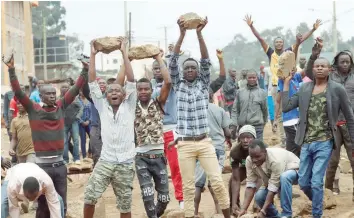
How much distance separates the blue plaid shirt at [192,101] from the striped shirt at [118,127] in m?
0.77

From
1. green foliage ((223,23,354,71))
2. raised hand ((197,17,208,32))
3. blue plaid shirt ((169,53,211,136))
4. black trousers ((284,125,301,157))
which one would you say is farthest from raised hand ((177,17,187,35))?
green foliage ((223,23,354,71))

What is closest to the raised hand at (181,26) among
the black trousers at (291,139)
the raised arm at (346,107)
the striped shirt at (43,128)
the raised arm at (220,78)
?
the raised arm at (220,78)

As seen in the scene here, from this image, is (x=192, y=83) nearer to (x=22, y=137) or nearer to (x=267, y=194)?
(x=267, y=194)

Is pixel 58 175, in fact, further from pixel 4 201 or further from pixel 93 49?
pixel 93 49

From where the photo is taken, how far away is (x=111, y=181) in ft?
24.7

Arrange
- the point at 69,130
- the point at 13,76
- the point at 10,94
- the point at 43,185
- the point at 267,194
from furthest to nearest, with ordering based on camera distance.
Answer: the point at 10,94, the point at 69,130, the point at 267,194, the point at 13,76, the point at 43,185

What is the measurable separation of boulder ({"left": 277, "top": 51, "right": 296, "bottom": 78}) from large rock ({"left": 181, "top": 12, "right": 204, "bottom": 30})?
1149 mm

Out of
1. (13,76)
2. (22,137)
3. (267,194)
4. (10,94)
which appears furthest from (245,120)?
(10,94)

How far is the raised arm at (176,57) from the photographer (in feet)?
26.3

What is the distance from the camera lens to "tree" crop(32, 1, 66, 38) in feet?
245

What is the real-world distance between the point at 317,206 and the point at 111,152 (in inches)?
96.4

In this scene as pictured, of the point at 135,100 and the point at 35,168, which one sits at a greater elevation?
the point at 135,100

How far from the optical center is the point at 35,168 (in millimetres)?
7043

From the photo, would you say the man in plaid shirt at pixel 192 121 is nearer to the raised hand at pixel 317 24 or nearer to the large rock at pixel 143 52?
the large rock at pixel 143 52
